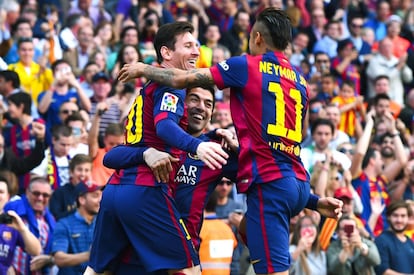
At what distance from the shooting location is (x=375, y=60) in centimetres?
2089

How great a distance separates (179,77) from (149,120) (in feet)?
1.68

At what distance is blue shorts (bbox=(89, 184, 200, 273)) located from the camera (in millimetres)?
9477

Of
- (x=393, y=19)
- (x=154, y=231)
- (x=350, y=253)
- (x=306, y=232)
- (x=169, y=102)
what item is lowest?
(x=350, y=253)

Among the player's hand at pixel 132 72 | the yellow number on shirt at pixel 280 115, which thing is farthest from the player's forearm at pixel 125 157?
the yellow number on shirt at pixel 280 115

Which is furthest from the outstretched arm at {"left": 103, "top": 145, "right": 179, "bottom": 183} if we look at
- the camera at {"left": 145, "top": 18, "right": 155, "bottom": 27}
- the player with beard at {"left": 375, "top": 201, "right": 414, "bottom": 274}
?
the camera at {"left": 145, "top": 18, "right": 155, "bottom": 27}

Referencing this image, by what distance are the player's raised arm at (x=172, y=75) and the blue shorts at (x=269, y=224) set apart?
87 centimetres

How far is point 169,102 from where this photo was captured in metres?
9.32

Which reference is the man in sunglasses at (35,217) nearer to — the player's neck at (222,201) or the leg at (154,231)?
the player's neck at (222,201)

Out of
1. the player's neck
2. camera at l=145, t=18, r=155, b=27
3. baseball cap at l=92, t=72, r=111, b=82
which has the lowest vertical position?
the player's neck

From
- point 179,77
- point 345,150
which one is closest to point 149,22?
point 345,150

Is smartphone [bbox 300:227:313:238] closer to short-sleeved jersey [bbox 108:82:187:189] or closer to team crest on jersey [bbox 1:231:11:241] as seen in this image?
team crest on jersey [bbox 1:231:11:241]

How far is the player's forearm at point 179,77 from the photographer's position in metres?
9.14

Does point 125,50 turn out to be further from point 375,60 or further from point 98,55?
point 375,60

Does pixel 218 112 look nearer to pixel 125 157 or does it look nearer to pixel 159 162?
pixel 125 157
